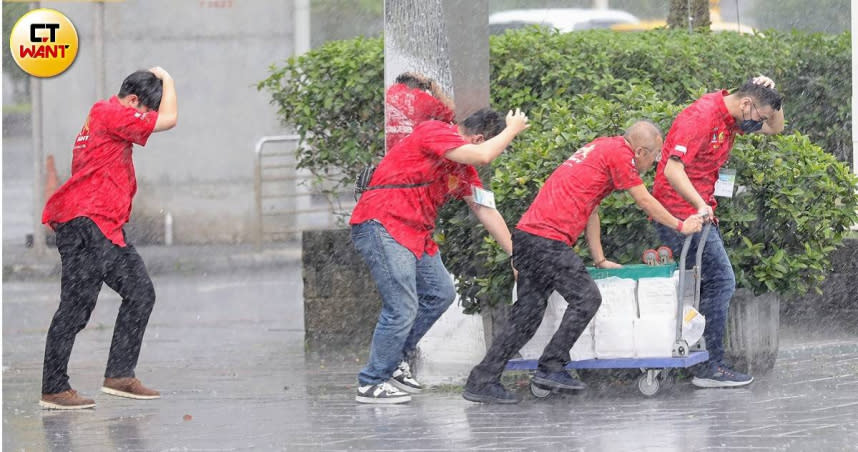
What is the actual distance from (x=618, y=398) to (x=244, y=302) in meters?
6.63

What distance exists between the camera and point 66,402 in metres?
8.61

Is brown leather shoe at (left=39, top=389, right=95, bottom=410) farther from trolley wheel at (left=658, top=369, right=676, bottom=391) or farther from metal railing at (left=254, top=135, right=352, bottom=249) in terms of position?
metal railing at (left=254, top=135, right=352, bottom=249)

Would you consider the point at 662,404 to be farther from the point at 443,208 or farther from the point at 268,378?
the point at 268,378

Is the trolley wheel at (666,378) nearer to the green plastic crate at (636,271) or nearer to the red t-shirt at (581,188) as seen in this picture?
the green plastic crate at (636,271)

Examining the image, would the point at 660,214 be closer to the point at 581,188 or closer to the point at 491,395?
the point at 581,188

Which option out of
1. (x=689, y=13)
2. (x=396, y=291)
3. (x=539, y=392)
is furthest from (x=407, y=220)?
(x=689, y=13)

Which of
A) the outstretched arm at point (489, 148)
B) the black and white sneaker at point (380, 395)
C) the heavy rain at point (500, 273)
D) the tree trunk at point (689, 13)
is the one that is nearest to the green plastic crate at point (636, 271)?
the heavy rain at point (500, 273)

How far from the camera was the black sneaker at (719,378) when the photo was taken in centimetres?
872

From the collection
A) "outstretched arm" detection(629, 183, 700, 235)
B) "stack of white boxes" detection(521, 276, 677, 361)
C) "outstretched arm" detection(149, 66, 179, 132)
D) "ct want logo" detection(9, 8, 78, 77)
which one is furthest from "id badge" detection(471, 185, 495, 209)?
"ct want logo" detection(9, 8, 78, 77)

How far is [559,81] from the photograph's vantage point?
11297mm

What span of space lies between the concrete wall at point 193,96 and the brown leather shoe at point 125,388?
33.3 ft

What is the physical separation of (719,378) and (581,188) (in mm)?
1387

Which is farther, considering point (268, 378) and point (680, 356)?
point (268, 378)

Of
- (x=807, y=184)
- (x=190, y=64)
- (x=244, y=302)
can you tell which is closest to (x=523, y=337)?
(x=807, y=184)
